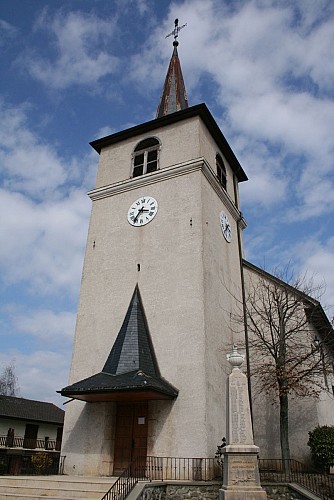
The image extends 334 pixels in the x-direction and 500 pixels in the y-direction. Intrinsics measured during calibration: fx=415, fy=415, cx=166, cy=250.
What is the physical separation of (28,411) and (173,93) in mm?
25874

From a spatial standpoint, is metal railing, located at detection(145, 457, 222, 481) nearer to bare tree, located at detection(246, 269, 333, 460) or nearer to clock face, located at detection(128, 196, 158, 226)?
bare tree, located at detection(246, 269, 333, 460)

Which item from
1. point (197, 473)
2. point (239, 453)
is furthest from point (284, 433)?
point (239, 453)

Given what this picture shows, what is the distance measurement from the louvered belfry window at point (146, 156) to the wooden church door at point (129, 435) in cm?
989

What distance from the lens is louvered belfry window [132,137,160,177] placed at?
61.1 ft

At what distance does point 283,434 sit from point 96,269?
9029mm

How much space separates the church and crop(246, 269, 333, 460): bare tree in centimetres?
42

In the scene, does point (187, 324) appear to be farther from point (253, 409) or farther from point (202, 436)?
point (253, 409)

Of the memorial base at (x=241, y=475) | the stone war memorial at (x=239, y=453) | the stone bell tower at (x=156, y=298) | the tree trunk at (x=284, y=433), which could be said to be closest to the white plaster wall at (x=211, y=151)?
the stone bell tower at (x=156, y=298)

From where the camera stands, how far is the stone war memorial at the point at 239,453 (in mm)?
8813

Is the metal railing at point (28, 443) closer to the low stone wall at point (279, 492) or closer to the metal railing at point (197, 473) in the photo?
the metal railing at point (197, 473)

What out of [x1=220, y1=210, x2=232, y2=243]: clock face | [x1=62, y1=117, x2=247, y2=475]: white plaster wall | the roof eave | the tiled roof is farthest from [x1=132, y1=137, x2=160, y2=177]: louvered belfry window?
[x1=220, y1=210, x2=232, y2=243]: clock face

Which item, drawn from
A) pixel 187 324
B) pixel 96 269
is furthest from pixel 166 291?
pixel 96 269

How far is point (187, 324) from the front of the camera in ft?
45.0

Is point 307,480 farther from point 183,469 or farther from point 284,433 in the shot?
point 183,469
